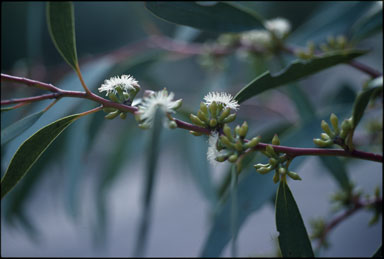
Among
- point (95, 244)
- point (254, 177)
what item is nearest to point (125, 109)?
point (254, 177)

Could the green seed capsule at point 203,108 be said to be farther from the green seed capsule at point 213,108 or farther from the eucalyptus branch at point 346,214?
the eucalyptus branch at point 346,214

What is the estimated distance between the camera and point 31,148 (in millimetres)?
483

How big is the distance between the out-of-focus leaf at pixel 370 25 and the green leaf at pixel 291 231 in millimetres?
517

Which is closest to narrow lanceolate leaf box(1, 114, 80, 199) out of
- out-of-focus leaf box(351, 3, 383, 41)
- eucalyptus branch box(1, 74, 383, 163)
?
eucalyptus branch box(1, 74, 383, 163)

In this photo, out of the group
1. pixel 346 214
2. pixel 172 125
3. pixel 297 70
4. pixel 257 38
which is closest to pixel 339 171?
pixel 346 214

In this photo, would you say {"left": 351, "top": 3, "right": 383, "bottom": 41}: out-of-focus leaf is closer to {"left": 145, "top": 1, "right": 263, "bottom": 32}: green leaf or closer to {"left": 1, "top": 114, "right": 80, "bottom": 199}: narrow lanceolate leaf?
{"left": 145, "top": 1, "right": 263, "bottom": 32}: green leaf

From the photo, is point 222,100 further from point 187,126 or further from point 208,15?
point 208,15

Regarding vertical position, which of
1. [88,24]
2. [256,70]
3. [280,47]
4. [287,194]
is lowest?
[287,194]

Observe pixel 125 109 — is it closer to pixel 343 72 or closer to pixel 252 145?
pixel 252 145

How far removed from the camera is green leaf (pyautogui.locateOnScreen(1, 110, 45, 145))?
1.75ft

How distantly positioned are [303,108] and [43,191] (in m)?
2.78

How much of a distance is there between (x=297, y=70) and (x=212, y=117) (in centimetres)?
23

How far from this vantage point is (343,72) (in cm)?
229

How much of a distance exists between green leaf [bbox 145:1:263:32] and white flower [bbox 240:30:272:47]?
0.51 feet
